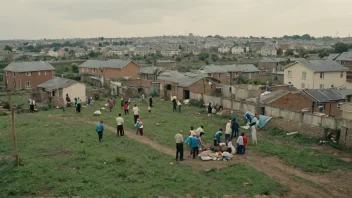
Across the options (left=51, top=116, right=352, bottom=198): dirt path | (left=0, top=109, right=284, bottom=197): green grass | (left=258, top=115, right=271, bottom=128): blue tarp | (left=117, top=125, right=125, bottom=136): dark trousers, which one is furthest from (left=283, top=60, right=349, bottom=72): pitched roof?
(left=0, top=109, right=284, bottom=197): green grass

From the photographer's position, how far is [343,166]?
15.8 meters

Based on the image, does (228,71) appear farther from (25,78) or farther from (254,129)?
(254,129)

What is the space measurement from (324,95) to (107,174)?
2266 cm

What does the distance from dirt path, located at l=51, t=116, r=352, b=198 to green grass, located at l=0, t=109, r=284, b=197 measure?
2.08 ft

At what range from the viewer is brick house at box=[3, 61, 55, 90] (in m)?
50.9

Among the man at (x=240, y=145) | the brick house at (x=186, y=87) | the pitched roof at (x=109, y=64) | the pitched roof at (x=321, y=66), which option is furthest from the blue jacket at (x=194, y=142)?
the pitched roof at (x=109, y=64)

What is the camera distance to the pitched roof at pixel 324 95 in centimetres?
2904

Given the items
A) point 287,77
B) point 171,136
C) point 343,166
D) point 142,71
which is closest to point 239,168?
point 343,166

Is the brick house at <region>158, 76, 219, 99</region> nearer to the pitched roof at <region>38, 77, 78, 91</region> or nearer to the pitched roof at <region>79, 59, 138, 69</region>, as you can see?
the pitched roof at <region>38, 77, 78, 91</region>

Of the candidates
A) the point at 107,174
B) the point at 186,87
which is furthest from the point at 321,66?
the point at 107,174

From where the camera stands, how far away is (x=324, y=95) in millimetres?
29672

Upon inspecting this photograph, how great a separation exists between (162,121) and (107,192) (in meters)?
13.8

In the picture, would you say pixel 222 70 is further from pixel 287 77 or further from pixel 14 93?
pixel 14 93

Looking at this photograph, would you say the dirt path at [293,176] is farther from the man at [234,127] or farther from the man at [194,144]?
the man at [234,127]
